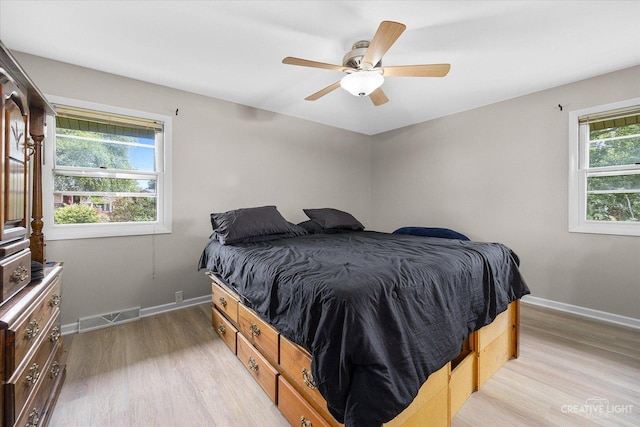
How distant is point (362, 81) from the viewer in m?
2.00

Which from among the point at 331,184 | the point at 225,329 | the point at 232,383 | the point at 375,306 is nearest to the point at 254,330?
the point at 232,383

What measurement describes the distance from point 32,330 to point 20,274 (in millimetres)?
254

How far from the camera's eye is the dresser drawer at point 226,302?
2066mm

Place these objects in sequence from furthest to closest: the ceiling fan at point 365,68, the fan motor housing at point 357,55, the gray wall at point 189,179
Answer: the gray wall at point 189,179
the fan motor housing at point 357,55
the ceiling fan at point 365,68

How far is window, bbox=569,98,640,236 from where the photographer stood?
259 cm

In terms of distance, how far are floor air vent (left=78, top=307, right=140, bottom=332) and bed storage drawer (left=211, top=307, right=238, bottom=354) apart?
0.85 m

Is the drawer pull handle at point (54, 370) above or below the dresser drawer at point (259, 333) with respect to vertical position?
below

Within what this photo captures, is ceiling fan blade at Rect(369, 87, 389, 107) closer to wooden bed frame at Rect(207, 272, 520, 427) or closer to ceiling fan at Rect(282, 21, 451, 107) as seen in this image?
ceiling fan at Rect(282, 21, 451, 107)

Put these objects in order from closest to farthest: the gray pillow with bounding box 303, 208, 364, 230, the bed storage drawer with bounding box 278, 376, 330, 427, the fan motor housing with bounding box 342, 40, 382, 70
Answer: the bed storage drawer with bounding box 278, 376, 330, 427 < the fan motor housing with bounding box 342, 40, 382, 70 < the gray pillow with bounding box 303, 208, 364, 230

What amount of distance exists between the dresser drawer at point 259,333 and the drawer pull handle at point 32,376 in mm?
1005

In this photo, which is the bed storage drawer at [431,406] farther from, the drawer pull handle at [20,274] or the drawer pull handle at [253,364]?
the drawer pull handle at [20,274]

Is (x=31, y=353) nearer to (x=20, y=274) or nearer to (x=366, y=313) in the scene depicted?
(x=20, y=274)

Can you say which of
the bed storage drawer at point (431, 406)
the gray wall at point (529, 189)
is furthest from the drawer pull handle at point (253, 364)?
the gray wall at point (529, 189)

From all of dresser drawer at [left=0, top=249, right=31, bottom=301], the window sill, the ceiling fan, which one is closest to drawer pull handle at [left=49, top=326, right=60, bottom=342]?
dresser drawer at [left=0, top=249, right=31, bottom=301]
